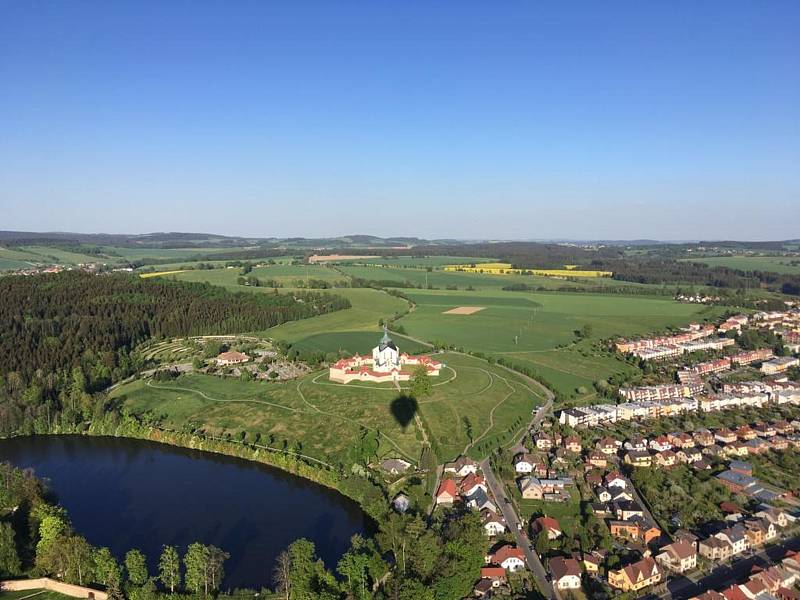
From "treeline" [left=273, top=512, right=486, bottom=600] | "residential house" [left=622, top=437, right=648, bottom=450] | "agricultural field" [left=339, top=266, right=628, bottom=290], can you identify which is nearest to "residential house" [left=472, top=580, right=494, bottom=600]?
"treeline" [left=273, top=512, right=486, bottom=600]

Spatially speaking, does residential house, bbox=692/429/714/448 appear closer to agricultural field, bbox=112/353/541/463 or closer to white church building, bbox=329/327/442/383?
agricultural field, bbox=112/353/541/463

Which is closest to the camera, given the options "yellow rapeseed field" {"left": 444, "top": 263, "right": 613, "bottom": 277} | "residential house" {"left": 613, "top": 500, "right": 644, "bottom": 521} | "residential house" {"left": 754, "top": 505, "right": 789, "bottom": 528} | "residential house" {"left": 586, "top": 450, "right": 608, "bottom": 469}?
"residential house" {"left": 754, "top": 505, "right": 789, "bottom": 528}

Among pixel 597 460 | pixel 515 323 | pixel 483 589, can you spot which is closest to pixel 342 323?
pixel 515 323

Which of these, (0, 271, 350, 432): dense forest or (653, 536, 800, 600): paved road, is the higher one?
(0, 271, 350, 432): dense forest

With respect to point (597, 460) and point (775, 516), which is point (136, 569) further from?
point (775, 516)

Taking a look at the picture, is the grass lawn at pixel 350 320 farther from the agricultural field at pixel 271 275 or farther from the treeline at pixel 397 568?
the treeline at pixel 397 568

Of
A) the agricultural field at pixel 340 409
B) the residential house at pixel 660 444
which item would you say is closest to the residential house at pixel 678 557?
the residential house at pixel 660 444
